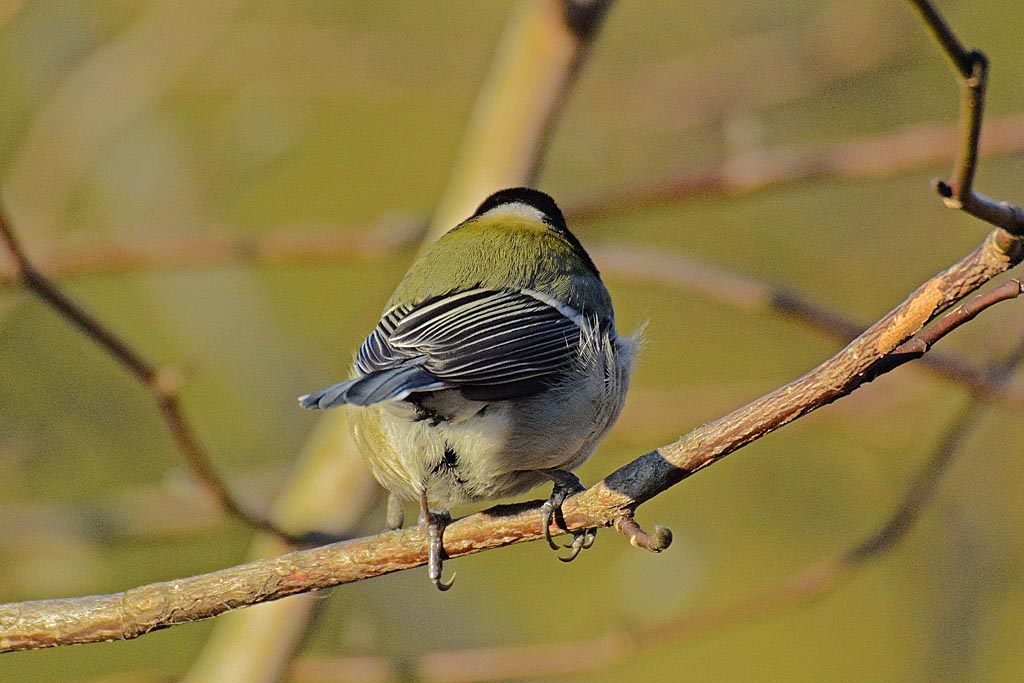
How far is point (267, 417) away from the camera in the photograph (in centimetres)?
467

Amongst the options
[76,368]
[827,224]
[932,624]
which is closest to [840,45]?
[827,224]

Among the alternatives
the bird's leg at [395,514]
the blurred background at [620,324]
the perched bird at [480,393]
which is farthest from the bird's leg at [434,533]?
the blurred background at [620,324]

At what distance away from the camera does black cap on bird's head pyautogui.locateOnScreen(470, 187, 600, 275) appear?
9.07 ft

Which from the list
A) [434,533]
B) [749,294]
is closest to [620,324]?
[749,294]

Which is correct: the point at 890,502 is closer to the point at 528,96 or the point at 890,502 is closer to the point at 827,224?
the point at 827,224

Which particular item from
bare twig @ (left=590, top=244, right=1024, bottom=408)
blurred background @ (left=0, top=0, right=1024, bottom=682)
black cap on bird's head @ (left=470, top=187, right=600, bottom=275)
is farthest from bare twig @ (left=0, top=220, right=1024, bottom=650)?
blurred background @ (left=0, top=0, right=1024, bottom=682)

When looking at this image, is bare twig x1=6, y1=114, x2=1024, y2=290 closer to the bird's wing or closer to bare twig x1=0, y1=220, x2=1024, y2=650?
the bird's wing

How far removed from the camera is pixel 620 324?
561 cm

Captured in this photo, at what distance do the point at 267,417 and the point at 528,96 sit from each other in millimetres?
2312

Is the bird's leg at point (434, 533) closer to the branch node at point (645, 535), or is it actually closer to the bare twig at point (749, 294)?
the branch node at point (645, 535)

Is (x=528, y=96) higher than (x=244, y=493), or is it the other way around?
(x=528, y=96)

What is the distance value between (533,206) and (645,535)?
1.48 meters

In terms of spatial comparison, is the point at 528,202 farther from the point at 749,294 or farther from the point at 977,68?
the point at 977,68

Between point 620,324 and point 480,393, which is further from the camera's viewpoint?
point 620,324
